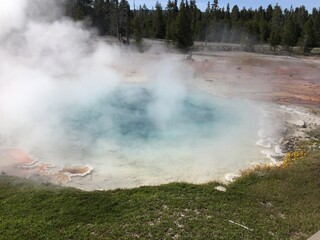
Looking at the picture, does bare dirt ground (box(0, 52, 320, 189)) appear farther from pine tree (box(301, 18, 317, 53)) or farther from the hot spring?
pine tree (box(301, 18, 317, 53))

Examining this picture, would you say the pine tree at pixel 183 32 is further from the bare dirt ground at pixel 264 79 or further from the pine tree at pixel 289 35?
the pine tree at pixel 289 35

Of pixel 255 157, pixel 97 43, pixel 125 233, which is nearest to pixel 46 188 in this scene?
pixel 125 233

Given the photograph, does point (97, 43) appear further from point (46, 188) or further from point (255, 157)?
point (46, 188)

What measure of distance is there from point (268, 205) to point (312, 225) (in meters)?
1.18

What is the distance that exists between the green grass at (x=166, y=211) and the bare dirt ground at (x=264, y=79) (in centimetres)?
1416

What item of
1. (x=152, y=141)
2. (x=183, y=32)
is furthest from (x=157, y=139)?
(x=183, y=32)

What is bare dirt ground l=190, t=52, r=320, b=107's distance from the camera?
24125 millimetres

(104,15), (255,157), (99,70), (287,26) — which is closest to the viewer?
(255,157)

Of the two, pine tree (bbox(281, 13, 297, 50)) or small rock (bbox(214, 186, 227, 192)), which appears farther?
pine tree (bbox(281, 13, 297, 50))

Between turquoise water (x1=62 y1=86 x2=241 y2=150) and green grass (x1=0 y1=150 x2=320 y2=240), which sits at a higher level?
green grass (x1=0 y1=150 x2=320 y2=240)

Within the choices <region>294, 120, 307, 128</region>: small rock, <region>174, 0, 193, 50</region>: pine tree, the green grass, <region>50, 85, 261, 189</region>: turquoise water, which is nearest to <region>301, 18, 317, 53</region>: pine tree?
<region>174, 0, 193, 50</region>: pine tree

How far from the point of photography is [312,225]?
7.82m

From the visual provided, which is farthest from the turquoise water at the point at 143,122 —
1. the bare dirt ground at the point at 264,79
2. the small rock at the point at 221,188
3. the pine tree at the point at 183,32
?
the pine tree at the point at 183,32

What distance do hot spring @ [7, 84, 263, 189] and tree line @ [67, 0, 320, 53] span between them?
91.9 feet
